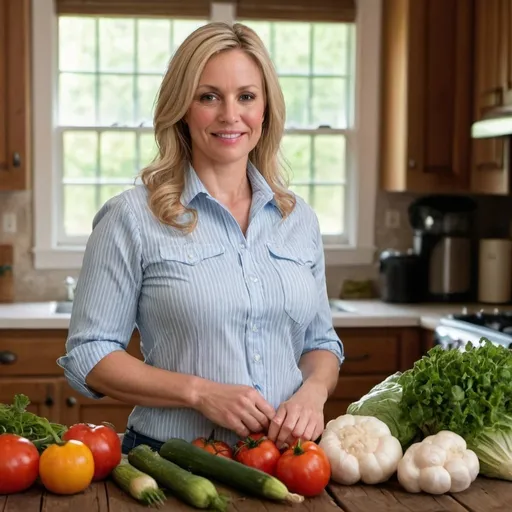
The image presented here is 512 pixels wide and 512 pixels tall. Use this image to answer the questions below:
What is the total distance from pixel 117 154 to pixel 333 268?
1169 mm

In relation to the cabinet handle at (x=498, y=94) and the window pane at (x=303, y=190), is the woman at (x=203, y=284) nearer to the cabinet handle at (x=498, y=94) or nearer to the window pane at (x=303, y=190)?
the cabinet handle at (x=498, y=94)

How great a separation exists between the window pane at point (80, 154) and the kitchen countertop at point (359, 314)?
0.64m

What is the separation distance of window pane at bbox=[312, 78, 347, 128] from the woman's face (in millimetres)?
2783

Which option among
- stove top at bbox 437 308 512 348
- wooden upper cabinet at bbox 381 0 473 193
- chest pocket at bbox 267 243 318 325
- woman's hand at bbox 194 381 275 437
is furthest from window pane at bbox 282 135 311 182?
woman's hand at bbox 194 381 275 437

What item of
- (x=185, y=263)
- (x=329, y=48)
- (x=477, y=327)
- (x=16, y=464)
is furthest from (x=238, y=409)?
(x=329, y=48)

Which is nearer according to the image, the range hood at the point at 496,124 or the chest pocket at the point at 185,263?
the chest pocket at the point at 185,263

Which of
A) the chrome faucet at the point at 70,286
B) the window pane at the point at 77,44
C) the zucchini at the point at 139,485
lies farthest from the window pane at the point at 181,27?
the zucchini at the point at 139,485

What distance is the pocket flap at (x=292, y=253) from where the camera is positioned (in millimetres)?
2283

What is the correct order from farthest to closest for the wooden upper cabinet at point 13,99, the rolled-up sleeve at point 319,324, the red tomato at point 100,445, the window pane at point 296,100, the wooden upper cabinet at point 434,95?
1. the window pane at point 296,100
2. the wooden upper cabinet at point 434,95
3. the wooden upper cabinet at point 13,99
4. the rolled-up sleeve at point 319,324
5. the red tomato at point 100,445

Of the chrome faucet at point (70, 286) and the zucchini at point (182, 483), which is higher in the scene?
the chrome faucet at point (70, 286)

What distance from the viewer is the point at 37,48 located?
4656 millimetres

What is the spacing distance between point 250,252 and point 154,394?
1.24ft

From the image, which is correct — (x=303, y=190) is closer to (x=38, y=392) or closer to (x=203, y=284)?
(x=38, y=392)

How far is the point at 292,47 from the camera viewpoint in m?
4.94
